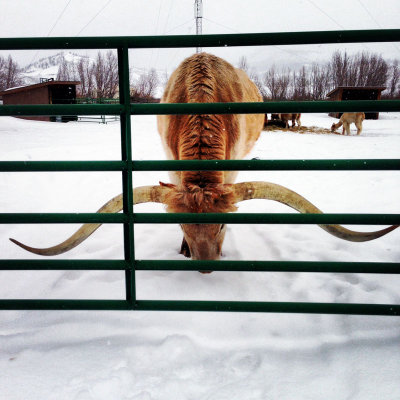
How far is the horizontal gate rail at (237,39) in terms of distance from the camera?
6.31 feet

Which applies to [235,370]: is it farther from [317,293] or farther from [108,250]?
[108,250]

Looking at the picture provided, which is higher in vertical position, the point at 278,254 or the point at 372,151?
the point at 372,151

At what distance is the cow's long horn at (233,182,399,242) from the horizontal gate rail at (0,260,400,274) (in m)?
0.62

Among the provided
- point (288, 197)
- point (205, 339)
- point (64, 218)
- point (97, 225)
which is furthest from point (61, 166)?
point (288, 197)

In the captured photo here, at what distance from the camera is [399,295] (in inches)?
107

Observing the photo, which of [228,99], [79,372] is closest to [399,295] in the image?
[79,372]

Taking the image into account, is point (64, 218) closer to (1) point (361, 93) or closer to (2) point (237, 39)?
(2) point (237, 39)

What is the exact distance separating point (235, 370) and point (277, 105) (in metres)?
1.55

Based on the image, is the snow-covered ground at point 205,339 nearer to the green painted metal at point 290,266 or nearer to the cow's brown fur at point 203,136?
the green painted metal at point 290,266

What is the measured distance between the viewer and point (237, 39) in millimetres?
1952

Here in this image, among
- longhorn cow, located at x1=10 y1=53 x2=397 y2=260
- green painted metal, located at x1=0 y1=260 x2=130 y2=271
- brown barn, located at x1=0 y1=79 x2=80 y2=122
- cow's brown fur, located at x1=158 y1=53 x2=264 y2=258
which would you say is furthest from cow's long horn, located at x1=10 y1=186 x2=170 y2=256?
brown barn, located at x1=0 y1=79 x2=80 y2=122

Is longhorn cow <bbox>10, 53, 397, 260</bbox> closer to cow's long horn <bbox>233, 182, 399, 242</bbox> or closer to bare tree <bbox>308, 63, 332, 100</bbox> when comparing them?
cow's long horn <bbox>233, 182, 399, 242</bbox>

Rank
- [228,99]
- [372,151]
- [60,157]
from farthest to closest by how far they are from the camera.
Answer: [372,151] → [60,157] → [228,99]

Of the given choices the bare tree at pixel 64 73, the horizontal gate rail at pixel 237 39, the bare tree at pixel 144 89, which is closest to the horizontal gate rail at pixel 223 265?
the horizontal gate rail at pixel 237 39
